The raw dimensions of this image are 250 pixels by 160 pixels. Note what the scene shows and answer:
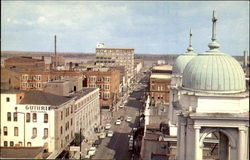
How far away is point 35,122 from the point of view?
1295cm

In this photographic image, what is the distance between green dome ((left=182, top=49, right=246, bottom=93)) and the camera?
5.20 metres

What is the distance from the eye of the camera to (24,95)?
13.1 metres

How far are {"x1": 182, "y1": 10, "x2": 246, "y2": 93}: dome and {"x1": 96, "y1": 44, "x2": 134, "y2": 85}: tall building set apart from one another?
3415 centimetres

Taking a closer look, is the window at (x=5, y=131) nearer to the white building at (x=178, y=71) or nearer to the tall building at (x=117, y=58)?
the white building at (x=178, y=71)

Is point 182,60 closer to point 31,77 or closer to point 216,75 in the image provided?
point 216,75

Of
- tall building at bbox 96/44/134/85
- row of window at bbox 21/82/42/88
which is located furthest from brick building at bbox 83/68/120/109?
tall building at bbox 96/44/134/85

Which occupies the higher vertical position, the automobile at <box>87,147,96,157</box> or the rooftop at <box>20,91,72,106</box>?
the rooftop at <box>20,91,72,106</box>

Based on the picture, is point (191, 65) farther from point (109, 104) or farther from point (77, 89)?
point (109, 104)

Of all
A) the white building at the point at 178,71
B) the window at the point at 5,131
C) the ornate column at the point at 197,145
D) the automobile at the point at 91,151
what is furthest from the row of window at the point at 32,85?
the ornate column at the point at 197,145

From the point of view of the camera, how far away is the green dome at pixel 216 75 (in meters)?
5.20

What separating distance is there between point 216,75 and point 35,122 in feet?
29.6

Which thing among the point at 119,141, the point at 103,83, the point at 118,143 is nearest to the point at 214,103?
the point at 118,143

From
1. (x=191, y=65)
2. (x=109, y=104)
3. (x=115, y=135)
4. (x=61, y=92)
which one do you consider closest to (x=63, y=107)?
(x=61, y=92)

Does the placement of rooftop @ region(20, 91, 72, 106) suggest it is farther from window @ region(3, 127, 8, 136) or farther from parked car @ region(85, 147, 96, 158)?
parked car @ region(85, 147, 96, 158)
